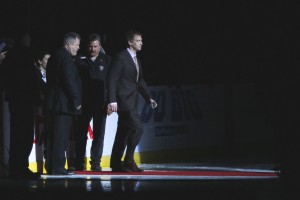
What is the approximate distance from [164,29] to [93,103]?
24.5ft

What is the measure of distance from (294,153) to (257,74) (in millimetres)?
754

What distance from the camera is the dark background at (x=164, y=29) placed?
68.2 ft

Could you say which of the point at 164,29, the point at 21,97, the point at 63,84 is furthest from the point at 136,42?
the point at 164,29

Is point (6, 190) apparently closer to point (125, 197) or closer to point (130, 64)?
point (125, 197)

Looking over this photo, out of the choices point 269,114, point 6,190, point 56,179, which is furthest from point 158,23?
point 269,114

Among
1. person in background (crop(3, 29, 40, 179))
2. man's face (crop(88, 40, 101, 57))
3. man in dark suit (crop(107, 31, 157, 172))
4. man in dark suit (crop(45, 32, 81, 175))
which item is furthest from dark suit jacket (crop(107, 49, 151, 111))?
person in background (crop(3, 29, 40, 179))

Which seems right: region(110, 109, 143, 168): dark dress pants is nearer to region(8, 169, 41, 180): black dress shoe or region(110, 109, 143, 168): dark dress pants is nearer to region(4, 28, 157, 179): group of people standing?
region(4, 28, 157, 179): group of people standing

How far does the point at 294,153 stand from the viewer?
9.06 m

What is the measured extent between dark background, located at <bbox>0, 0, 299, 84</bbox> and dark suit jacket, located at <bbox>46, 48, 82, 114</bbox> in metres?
4.22

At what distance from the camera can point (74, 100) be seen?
47.2ft

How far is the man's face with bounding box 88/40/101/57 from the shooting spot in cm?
1568

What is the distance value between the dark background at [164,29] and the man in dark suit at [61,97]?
4194 millimetres

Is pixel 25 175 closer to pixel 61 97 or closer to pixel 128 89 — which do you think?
pixel 61 97

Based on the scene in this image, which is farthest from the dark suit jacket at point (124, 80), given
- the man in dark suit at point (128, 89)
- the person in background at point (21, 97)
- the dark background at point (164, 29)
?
the dark background at point (164, 29)
